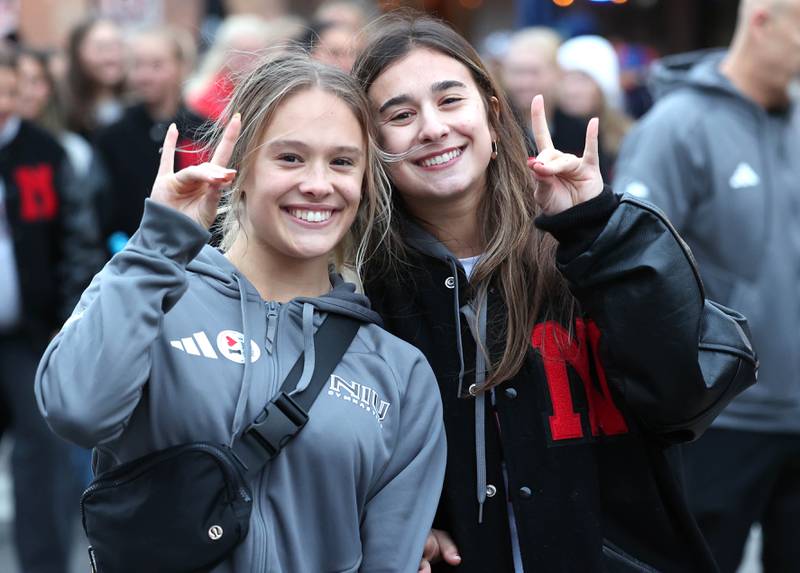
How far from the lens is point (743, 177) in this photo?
15.5 feet

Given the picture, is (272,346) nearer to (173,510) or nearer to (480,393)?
(173,510)

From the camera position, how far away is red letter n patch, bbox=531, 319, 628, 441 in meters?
3.15

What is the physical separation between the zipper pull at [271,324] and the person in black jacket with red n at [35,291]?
11.3 feet

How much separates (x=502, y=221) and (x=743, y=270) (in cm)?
166

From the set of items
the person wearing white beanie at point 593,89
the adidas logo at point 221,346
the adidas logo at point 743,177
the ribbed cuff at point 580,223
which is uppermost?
the ribbed cuff at point 580,223

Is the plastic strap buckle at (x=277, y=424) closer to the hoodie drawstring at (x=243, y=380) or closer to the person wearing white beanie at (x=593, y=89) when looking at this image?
the hoodie drawstring at (x=243, y=380)

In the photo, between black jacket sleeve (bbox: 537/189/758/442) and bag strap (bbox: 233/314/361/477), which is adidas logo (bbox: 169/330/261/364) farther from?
black jacket sleeve (bbox: 537/189/758/442)

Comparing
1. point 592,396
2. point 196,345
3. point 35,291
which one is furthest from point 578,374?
point 35,291

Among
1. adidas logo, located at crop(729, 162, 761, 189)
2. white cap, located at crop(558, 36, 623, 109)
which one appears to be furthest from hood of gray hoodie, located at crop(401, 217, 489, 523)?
white cap, located at crop(558, 36, 623, 109)

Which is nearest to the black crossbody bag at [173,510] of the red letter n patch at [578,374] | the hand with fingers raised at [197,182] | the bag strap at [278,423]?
the bag strap at [278,423]

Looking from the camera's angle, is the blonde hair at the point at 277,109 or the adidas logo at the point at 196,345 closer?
the adidas logo at the point at 196,345

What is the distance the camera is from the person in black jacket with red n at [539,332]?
303 cm

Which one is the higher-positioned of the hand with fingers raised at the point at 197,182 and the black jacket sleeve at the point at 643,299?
the hand with fingers raised at the point at 197,182

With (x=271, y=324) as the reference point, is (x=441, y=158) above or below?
above
